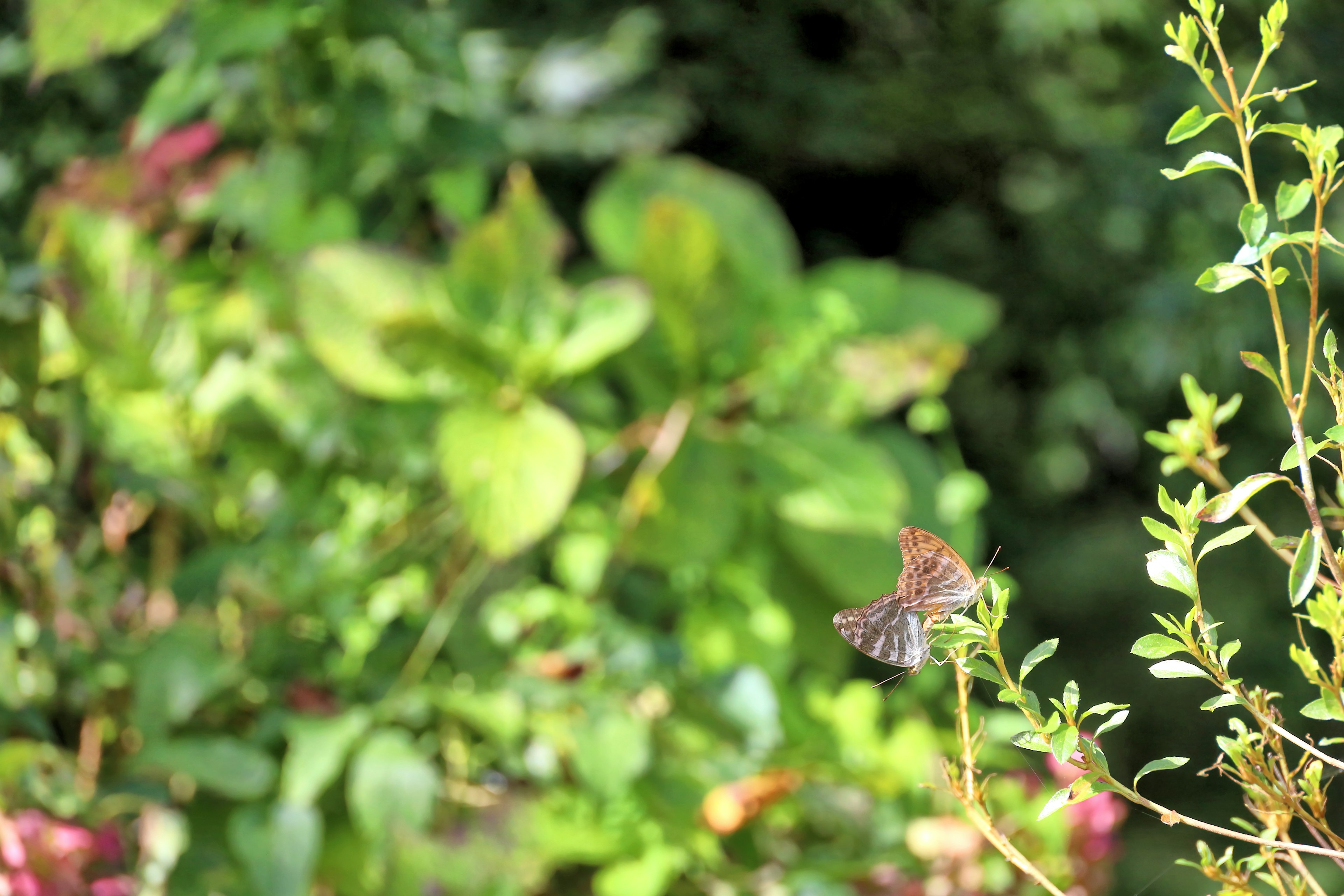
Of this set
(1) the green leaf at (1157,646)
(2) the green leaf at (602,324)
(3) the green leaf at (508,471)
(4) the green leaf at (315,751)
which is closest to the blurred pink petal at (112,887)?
(4) the green leaf at (315,751)

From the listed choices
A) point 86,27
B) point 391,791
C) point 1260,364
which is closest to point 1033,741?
point 1260,364

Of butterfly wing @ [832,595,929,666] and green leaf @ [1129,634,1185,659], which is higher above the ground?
green leaf @ [1129,634,1185,659]

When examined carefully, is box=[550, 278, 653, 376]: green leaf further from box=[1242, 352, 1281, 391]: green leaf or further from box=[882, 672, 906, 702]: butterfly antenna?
box=[1242, 352, 1281, 391]: green leaf

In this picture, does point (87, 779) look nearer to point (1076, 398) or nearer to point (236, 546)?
point (236, 546)

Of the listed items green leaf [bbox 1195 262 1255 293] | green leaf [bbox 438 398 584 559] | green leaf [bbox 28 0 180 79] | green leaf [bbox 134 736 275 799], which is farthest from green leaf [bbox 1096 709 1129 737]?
green leaf [bbox 28 0 180 79]

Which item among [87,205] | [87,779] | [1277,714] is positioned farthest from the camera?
[87,205]

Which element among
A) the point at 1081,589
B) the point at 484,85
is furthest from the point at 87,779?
the point at 1081,589
